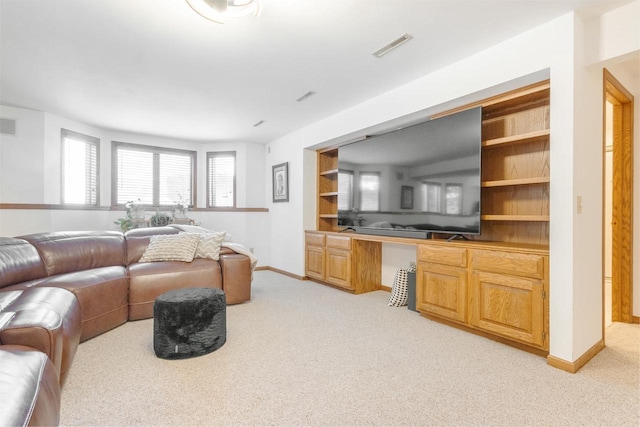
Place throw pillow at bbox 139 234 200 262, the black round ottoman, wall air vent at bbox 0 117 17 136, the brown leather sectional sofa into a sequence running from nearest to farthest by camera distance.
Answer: the brown leather sectional sofa → the black round ottoman → throw pillow at bbox 139 234 200 262 → wall air vent at bbox 0 117 17 136

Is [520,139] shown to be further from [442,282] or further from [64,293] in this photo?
[64,293]

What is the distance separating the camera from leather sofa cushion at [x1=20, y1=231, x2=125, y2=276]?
2.94m

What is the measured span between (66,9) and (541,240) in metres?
3.97

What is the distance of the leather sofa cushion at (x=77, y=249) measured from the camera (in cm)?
294

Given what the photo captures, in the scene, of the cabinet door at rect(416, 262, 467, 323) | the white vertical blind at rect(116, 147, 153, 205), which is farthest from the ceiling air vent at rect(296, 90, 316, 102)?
the white vertical blind at rect(116, 147, 153, 205)

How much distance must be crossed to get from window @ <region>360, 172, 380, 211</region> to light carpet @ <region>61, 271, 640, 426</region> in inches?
59.9

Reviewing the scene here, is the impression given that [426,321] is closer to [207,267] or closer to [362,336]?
[362,336]

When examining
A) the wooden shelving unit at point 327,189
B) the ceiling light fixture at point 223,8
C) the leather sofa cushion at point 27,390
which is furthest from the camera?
the wooden shelving unit at point 327,189

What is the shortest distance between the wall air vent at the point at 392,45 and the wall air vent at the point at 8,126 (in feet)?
15.6

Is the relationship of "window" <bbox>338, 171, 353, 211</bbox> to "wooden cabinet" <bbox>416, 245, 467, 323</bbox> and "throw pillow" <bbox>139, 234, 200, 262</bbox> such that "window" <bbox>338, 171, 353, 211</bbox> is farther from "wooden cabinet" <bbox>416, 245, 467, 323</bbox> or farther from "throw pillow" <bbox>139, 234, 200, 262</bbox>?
"throw pillow" <bbox>139, 234, 200, 262</bbox>

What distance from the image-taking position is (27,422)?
874mm

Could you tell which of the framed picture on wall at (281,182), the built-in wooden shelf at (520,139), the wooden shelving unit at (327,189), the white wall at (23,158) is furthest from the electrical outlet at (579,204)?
the white wall at (23,158)

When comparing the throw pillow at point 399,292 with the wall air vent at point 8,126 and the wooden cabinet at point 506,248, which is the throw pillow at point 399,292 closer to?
the wooden cabinet at point 506,248

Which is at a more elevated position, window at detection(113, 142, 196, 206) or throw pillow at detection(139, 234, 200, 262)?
window at detection(113, 142, 196, 206)
